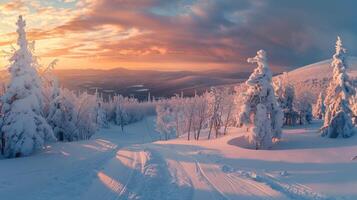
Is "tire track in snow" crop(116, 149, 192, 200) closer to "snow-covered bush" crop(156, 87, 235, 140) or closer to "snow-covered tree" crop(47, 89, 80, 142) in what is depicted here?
"snow-covered tree" crop(47, 89, 80, 142)

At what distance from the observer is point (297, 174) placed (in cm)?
2144

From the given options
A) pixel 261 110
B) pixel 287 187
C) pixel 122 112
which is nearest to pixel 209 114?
pixel 261 110

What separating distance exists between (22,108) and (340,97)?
1224 inches

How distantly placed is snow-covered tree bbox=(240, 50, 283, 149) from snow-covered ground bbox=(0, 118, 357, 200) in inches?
317

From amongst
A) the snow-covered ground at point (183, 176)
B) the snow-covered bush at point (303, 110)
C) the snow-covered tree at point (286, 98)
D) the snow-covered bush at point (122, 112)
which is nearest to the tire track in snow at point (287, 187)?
the snow-covered ground at point (183, 176)

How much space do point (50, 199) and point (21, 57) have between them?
16.8 meters

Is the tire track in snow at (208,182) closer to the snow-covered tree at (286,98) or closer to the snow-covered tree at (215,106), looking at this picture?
the snow-covered tree at (286,98)

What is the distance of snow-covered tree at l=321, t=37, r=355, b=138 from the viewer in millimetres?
40000

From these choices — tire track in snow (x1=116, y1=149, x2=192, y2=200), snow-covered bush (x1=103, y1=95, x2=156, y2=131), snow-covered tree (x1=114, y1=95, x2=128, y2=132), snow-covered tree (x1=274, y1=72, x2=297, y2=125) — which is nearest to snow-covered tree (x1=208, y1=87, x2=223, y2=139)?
snow-covered tree (x1=274, y1=72, x2=297, y2=125)

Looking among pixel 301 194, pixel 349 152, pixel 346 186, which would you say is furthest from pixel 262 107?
pixel 301 194

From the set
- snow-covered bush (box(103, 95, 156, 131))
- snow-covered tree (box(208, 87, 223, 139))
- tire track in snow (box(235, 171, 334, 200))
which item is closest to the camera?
tire track in snow (box(235, 171, 334, 200))

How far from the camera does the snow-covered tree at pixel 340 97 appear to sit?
4000cm

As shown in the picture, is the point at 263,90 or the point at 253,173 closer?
the point at 253,173

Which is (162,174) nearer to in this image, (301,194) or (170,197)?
(170,197)
